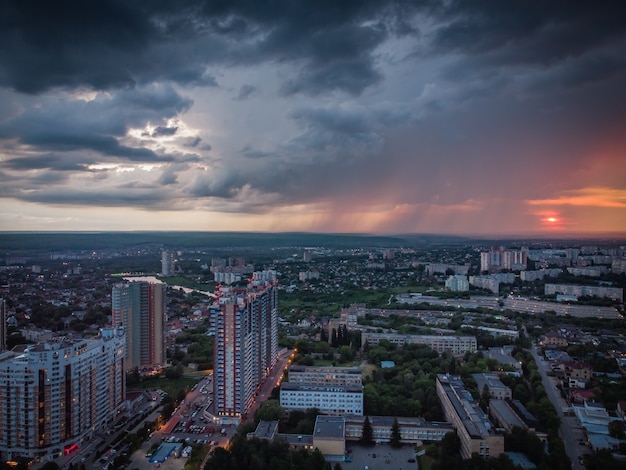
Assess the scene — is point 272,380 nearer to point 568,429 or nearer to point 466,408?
point 466,408

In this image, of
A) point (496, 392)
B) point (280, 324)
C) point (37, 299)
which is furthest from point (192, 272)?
point (496, 392)

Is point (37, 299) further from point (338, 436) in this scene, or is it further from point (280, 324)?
point (338, 436)

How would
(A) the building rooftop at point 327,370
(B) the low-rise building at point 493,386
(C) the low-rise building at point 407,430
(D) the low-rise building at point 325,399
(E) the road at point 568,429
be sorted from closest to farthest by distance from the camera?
(E) the road at point 568,429 < (C) the low-rise building at point 407,430 < (D) the low-rise building at point 325,399 < (B) the low-rise building at point 493,386 < (A) the building rooftop at point 327,370

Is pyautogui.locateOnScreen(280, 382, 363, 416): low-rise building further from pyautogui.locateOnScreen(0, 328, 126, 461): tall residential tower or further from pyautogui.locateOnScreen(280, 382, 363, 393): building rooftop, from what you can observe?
pyautogui.locateOnScreen(0, 328, 126, 461): tall residential tower

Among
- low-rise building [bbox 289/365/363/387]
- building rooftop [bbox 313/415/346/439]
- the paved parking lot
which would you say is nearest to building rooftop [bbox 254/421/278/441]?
building rooftop [bbox 313/415/346/439]

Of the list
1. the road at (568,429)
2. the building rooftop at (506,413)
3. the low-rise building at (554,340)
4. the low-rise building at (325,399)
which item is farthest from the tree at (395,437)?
the low-rise building at (554,340)

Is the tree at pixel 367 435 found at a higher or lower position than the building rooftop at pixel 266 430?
lower

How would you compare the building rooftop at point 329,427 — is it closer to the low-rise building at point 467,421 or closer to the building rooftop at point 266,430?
the building rooftop at point 266,430
